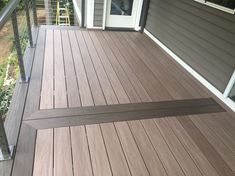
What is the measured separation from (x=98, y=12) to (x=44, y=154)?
127 inches

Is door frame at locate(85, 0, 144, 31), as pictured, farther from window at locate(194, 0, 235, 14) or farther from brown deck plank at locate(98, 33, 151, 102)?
window at locate(194, 0, 235, 14)

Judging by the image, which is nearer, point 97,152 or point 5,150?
point 5,150

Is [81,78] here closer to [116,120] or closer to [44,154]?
[116,120]

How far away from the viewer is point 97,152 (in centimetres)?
166

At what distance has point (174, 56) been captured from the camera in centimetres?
345

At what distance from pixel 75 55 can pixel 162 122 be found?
171 cm

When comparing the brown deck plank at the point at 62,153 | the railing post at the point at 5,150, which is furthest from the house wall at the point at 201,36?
the railing post at the point at 5,150

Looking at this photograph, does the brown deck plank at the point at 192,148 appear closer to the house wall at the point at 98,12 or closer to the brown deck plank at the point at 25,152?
the brown deck plank at the point at 25,152

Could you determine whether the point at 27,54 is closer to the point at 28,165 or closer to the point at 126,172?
the point at 28,165

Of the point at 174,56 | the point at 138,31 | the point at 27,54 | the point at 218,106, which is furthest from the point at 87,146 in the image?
the point at 138,31

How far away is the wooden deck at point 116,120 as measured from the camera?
5.25 feet

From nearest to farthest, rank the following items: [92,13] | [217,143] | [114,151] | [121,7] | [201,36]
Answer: [114,151] < [217,143] < [201,36] < [92,13] < [121,7]

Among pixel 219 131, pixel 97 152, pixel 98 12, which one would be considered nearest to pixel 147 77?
pixel 219 131

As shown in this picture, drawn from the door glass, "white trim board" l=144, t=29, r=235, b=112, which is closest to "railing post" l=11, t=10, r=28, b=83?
"white trim board" l=144, t=29, r=235, b=112
